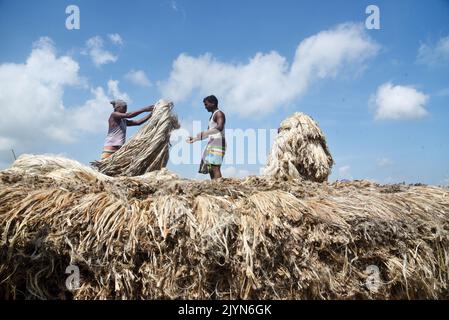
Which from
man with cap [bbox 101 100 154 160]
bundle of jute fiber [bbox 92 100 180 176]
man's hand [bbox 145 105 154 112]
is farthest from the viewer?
man with cap [bbox 101 100 154 160]

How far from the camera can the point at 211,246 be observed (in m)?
2.17

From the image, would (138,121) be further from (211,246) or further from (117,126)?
(211,246)

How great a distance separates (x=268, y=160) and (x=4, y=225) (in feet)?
12.4

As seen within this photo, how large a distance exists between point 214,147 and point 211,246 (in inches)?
142

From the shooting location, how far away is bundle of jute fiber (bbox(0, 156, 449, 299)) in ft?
7.11

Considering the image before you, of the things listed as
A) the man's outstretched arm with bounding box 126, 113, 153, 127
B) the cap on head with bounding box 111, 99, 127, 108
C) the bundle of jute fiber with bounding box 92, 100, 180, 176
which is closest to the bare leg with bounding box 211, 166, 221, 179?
the bundle of jute fiber with bounding box 92, 100, 180, 176

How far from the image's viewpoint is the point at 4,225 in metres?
2.21

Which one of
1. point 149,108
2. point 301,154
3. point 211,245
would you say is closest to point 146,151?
point 149,108

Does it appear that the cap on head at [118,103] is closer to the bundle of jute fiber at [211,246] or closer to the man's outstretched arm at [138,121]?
the man's outstretched arm at [138,121]

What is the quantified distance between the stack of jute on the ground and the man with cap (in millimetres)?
3406

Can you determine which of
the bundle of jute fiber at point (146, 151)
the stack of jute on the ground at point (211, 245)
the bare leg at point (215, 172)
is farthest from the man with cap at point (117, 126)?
the stack of jute on the ground at point (211, 245)

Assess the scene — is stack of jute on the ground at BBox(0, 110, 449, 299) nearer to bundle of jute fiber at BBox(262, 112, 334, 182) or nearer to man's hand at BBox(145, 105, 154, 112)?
bundle of jute fiber at BBox(262, 112, 334, 182)
